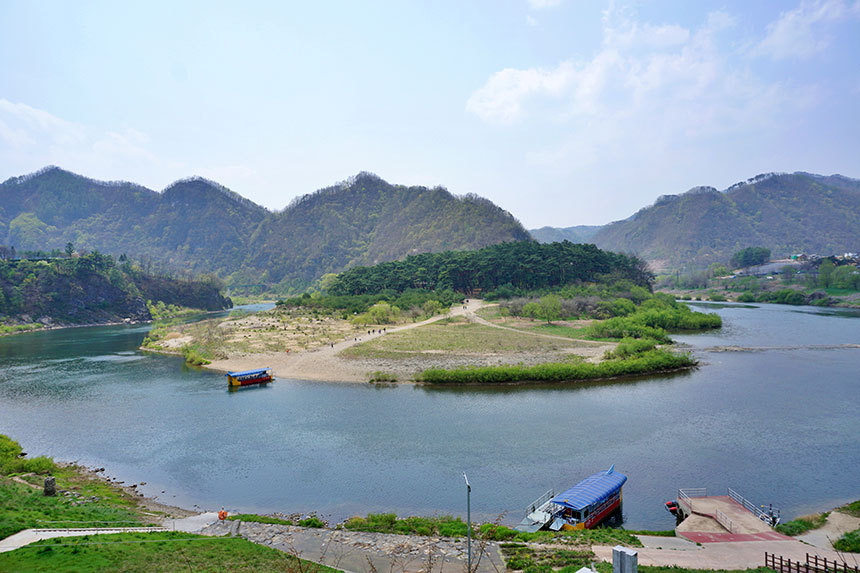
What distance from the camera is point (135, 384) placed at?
47438 millimetres

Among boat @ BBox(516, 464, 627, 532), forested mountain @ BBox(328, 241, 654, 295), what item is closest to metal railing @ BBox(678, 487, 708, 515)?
boat @ BBox(516, 464, 627, 532)

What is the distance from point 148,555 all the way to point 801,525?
22202mm

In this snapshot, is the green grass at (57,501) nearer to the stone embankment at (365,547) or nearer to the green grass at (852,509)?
the stone embankment at (365,547)

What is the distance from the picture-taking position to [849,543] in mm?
15453

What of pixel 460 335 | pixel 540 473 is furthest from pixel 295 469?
pixel 460 335

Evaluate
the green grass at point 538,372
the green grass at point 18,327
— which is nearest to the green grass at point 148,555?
the green grass at point 538,372

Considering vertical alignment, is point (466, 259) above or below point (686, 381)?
above

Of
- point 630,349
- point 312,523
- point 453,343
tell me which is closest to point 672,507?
point 312,523

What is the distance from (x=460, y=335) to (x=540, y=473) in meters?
41.3

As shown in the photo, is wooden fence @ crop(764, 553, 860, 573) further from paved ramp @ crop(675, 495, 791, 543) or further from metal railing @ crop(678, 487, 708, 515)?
metal railing @ crop(678, 487, 708, 515)

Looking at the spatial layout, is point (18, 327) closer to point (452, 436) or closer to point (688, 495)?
point (452, 436)

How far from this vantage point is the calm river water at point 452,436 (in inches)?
904

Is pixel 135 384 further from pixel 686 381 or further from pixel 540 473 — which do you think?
pixel 686 381

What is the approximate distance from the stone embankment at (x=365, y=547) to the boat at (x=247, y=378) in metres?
28.7
